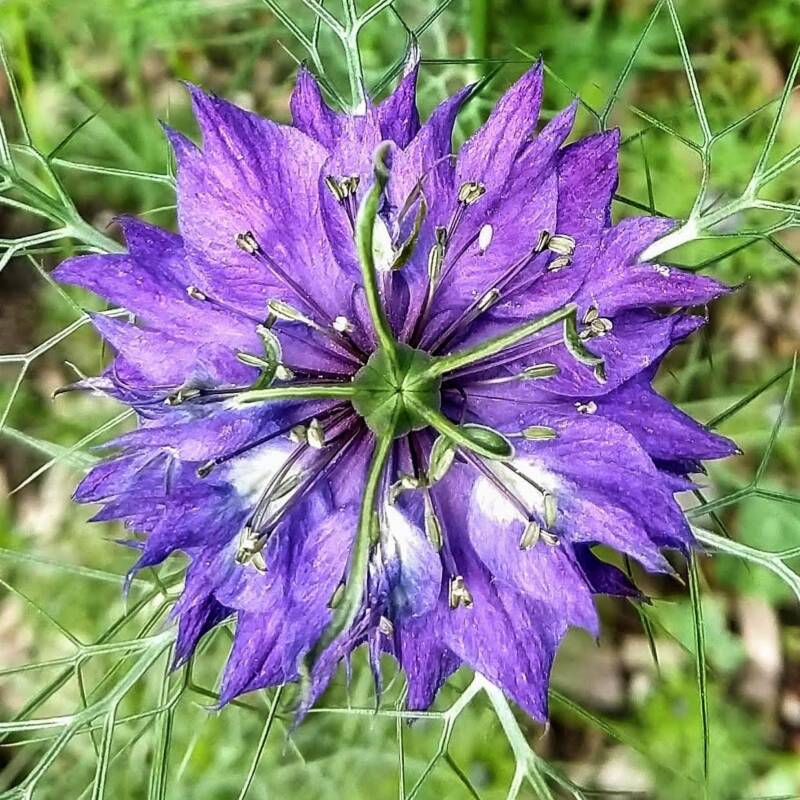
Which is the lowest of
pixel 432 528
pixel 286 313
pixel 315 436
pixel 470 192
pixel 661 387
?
pixel 661 387

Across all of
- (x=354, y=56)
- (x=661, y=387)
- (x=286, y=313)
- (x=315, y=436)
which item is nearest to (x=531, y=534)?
(x=315, y=436)

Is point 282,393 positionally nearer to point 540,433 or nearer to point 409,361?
point 409,361

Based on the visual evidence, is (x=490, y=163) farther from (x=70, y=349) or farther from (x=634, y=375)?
(x=70, y=349)

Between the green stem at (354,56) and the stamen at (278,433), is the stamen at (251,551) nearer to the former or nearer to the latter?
the stamen at (278,433)

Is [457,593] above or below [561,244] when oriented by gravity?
below

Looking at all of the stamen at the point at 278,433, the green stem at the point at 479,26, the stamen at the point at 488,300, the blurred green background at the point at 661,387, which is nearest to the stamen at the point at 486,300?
the stamen at the point at 488,300

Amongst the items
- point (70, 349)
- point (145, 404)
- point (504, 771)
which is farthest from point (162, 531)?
point (70, 349)

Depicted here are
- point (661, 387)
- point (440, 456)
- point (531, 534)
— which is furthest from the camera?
point (661, 387)
